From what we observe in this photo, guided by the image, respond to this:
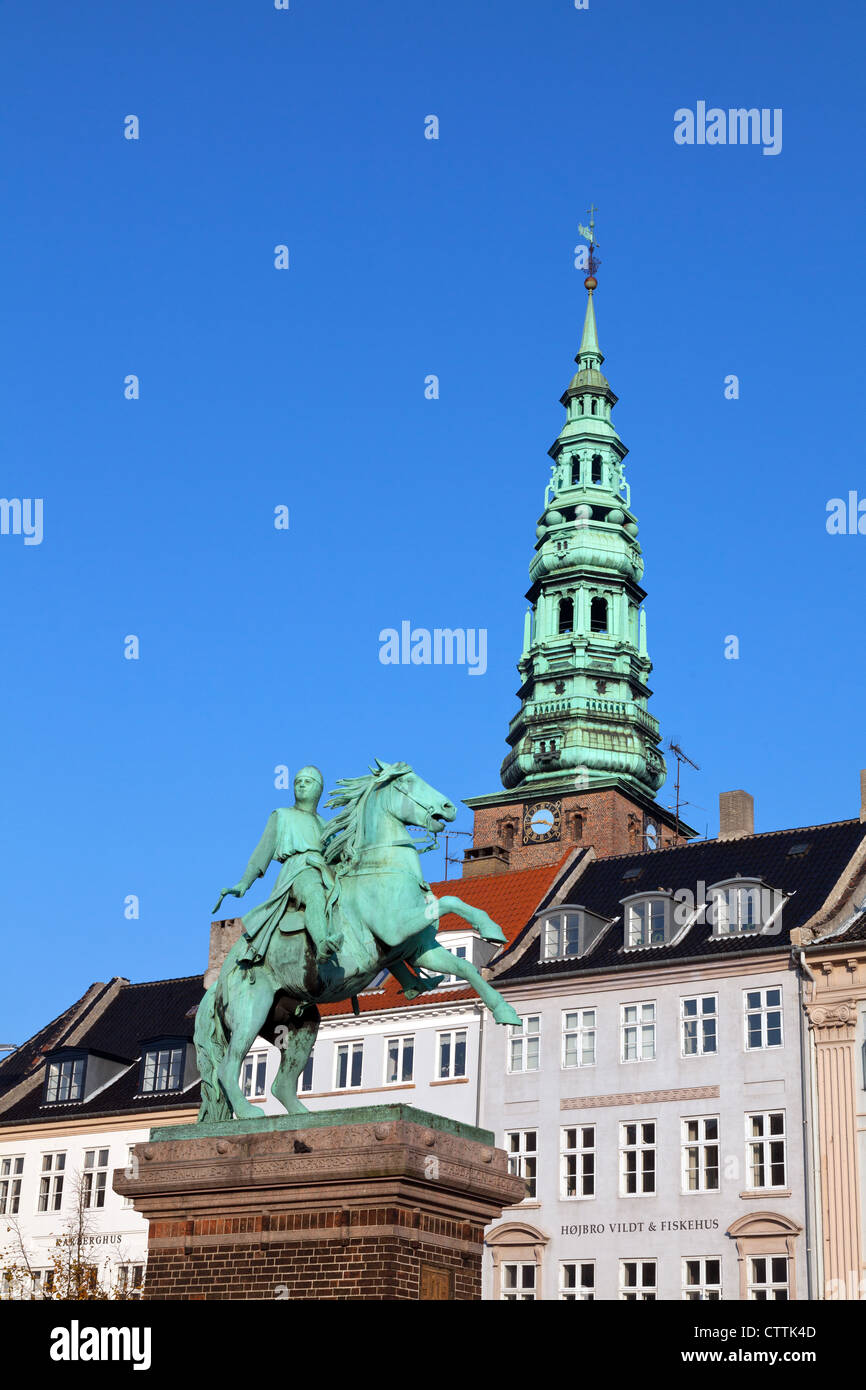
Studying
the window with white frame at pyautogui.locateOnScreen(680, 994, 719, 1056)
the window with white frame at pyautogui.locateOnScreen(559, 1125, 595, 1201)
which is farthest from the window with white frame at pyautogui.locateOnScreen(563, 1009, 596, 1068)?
the window with white frame at pyautogui.locateOnScreen(680, 994, 719, 1056)

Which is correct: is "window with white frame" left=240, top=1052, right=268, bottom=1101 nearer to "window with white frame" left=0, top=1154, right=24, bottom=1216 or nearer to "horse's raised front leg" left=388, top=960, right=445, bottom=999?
"window with white frame" left=0, top=1154, right=24, bottom=1216

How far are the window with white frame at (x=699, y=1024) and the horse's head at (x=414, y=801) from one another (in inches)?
1248

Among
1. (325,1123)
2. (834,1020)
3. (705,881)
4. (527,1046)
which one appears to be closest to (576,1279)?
(527,1046)

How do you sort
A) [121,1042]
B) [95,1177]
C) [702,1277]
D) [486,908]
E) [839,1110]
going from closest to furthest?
[839,1110]
[702,1277]
[95,1177]
[486,908]
[121,1042]

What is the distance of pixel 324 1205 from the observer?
17.9m

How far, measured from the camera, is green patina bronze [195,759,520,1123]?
1928cm

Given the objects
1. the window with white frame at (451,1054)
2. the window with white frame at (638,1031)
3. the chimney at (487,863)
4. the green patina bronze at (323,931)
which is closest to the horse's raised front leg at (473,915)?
the green patina bronze at (323,931)

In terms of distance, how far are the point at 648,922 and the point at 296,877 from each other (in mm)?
34774

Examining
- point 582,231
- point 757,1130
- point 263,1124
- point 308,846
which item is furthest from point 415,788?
point 582,231

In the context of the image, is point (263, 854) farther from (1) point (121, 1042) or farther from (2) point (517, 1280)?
(1) point (121, 1042)

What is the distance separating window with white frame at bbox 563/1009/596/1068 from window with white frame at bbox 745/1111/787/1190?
5.44 metres

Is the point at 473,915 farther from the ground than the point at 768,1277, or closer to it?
farther from the ground
